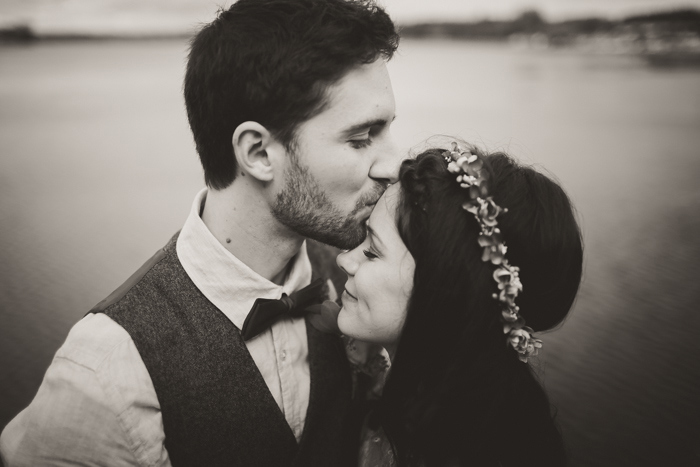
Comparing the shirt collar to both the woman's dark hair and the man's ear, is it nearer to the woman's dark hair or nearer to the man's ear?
the man's ear

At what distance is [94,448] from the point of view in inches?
57.7

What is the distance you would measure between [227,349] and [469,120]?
44.9ft

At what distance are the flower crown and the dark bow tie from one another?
0.73m

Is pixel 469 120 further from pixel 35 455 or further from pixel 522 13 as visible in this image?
pixel 522 13

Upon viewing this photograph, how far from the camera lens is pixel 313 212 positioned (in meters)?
1.98

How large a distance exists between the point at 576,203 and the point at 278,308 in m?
7.30

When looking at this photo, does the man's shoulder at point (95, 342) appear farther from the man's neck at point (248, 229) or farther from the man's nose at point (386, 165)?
the man's nose at point (386, 165)

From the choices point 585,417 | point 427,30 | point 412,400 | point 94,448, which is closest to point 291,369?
point 412,400

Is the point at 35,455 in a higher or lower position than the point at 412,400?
higher

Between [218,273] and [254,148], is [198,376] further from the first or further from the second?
[254,148]

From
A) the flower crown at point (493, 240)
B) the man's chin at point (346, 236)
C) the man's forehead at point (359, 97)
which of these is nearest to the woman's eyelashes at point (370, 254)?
the man's chin at point (346, 236)

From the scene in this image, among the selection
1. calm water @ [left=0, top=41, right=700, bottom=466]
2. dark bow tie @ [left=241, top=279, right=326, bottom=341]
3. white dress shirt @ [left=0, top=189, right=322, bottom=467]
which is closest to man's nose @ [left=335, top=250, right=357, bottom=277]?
dark bow tie @ [left=241, top=279, right=326, bottom=341]

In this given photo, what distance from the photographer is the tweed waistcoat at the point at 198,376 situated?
1.59 meters

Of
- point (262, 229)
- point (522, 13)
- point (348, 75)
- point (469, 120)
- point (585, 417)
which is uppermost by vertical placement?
point (522, 13)
